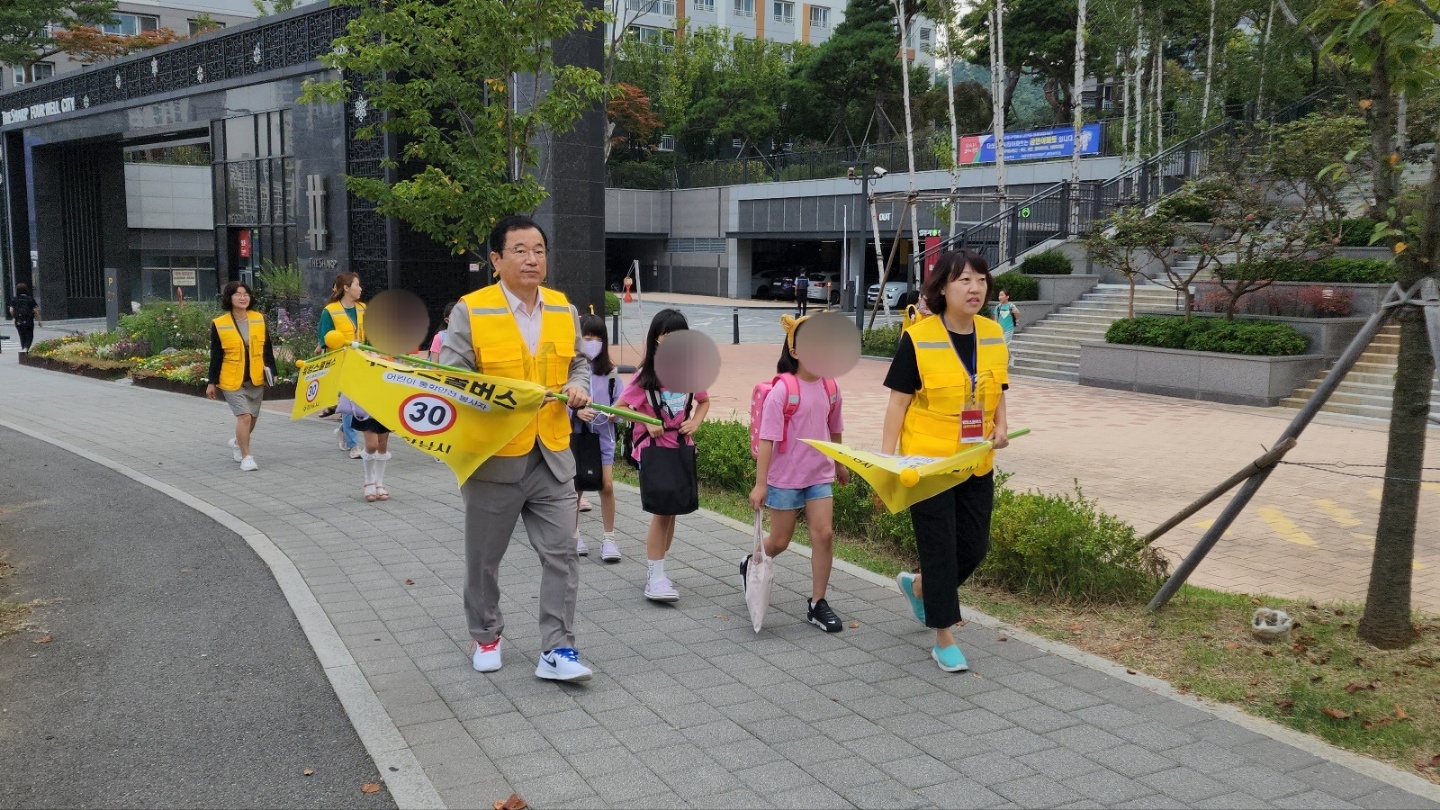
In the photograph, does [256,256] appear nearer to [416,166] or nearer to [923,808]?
[416,166]

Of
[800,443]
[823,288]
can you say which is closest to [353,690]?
[800,443]

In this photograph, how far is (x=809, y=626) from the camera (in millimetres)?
5758

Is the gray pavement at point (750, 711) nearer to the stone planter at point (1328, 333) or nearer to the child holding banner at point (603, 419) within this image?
the child holding banner at point (603, 419)

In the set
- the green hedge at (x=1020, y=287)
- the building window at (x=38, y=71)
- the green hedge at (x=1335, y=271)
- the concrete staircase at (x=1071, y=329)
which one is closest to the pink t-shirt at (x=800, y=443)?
the green hedge at (x=1335, y=271)

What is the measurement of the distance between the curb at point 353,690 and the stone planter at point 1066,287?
17.5 m

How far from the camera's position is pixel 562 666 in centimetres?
481

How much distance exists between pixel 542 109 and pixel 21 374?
1503 centimetres

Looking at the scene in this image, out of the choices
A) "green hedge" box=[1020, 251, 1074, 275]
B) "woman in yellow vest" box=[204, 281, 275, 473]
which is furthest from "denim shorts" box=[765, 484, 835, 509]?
"green hedge" box=[1020, 251, 1074, 275]

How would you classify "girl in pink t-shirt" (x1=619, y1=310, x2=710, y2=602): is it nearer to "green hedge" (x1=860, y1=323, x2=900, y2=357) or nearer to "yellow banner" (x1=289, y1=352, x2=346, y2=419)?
"yellow banner" (x1=289, y1=352, x2=346, y2=419)

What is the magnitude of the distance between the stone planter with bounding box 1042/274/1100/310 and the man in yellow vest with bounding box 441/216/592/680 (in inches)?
722

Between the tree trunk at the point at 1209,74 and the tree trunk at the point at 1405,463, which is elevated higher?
the tree trunk at the point at 1209,74

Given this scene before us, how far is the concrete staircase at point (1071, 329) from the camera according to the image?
1969cm

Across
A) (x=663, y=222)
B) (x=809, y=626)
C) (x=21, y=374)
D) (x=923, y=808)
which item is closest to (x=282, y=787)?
(x=923, y=808)

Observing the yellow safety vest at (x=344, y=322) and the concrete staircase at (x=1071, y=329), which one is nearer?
the yellow safety vest at (x=344, y=322)
